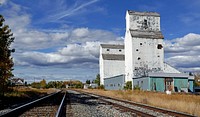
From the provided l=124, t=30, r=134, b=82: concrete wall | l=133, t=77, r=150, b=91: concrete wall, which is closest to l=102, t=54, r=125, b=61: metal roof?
l=124, t=30, r=134, b=82: concrete wall

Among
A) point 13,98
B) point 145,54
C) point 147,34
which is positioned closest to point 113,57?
point 147,34

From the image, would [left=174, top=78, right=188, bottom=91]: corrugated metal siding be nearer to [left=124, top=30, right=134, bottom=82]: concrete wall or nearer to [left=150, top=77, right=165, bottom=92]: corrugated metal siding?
[left=150, top=77, right=165, bottom=92]: corrugated metal siding

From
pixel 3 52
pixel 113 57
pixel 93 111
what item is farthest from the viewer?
pixel 113 57

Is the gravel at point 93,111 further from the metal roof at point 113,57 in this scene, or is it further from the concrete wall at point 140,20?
the metal roof at point 113,57

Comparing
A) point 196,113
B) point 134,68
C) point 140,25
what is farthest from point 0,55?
point 140,25

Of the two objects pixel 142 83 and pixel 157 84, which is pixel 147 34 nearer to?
pixel 142 83

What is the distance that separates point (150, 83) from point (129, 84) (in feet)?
29.5

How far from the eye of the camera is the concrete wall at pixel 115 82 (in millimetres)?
62509

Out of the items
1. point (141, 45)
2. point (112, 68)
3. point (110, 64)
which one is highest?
point (141, 45)

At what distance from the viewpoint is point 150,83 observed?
1882 inches

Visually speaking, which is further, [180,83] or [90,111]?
[180,83]

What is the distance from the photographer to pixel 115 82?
67438 mm

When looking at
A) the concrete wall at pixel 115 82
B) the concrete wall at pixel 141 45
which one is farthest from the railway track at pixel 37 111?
the concrete wall at pixel 115 82

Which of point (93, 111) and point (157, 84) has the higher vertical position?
point (157, 84)
